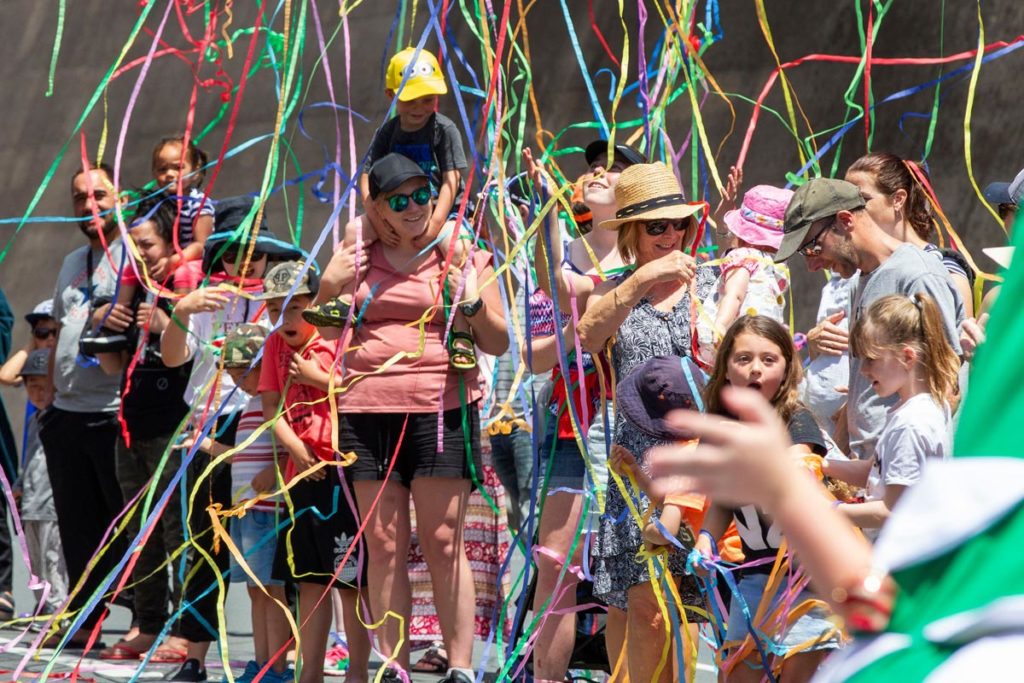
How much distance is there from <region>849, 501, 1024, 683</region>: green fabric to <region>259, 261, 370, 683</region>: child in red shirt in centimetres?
380

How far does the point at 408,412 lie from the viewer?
4.75m

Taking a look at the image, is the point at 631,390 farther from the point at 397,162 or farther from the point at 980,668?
the point at 980,668

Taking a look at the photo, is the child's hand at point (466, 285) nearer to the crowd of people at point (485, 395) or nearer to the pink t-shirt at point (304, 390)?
the crowd of people at point (485, 395)

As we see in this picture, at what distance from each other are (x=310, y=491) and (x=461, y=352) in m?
0.76

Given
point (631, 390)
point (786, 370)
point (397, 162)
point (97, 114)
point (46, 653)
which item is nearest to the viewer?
point (786, 370)

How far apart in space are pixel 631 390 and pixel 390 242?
123 centimetres

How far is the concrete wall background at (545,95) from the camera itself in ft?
24.2

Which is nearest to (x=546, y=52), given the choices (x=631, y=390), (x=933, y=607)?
(x=631, y=390)

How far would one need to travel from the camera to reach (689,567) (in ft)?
12.5

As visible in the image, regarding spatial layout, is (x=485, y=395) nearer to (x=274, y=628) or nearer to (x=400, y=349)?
(x=400, y=349)

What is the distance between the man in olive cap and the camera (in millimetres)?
3859

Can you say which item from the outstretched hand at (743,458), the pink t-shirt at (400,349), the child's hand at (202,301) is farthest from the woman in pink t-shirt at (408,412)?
the outstretched hand at (743,458)

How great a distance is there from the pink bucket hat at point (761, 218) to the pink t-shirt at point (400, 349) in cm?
89

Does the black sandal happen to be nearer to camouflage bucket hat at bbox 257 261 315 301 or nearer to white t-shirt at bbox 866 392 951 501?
camouflage bucket hat at bbox 257 261 315 301
